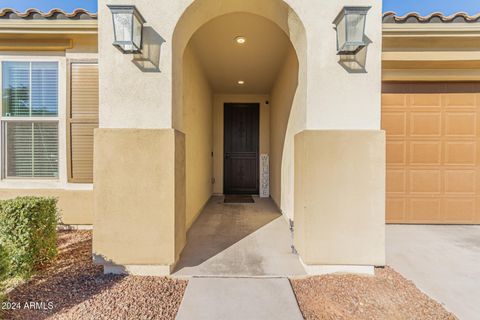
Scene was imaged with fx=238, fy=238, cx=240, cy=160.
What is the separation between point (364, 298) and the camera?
2.01m

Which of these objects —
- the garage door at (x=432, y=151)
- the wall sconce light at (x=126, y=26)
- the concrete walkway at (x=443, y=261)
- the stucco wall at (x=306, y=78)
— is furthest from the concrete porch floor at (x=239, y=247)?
the wall sconce light at (x=126, y=26)

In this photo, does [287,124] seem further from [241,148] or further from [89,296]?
[89,296]

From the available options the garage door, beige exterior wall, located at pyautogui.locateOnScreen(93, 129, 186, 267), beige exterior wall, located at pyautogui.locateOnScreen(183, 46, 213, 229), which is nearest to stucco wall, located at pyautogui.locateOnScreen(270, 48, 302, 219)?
the garage door

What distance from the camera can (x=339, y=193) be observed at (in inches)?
90.8

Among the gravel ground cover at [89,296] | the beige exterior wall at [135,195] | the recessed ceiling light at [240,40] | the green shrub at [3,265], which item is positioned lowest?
the gravel ground cover at [89,296]

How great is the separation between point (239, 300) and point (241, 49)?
3.63 metres

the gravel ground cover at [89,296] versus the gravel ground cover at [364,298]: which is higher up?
the gravel ground cover at [89,296]

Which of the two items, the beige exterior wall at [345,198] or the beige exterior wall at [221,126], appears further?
the beige exterior wall at [221,126]

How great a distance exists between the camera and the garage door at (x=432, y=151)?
12.8ft

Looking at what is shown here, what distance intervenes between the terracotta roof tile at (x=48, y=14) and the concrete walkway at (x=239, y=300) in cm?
379

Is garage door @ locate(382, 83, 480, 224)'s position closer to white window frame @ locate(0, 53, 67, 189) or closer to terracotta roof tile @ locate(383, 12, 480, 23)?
terracotta roof tile @ locate(383, 12, 480, 23)

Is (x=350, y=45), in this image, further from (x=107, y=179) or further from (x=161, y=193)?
(x=107, y=179)

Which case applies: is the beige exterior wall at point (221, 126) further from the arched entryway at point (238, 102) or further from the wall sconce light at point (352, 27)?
the wall sconce light at point (352, 27)

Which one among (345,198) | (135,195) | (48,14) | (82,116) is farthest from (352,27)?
(48,14)
